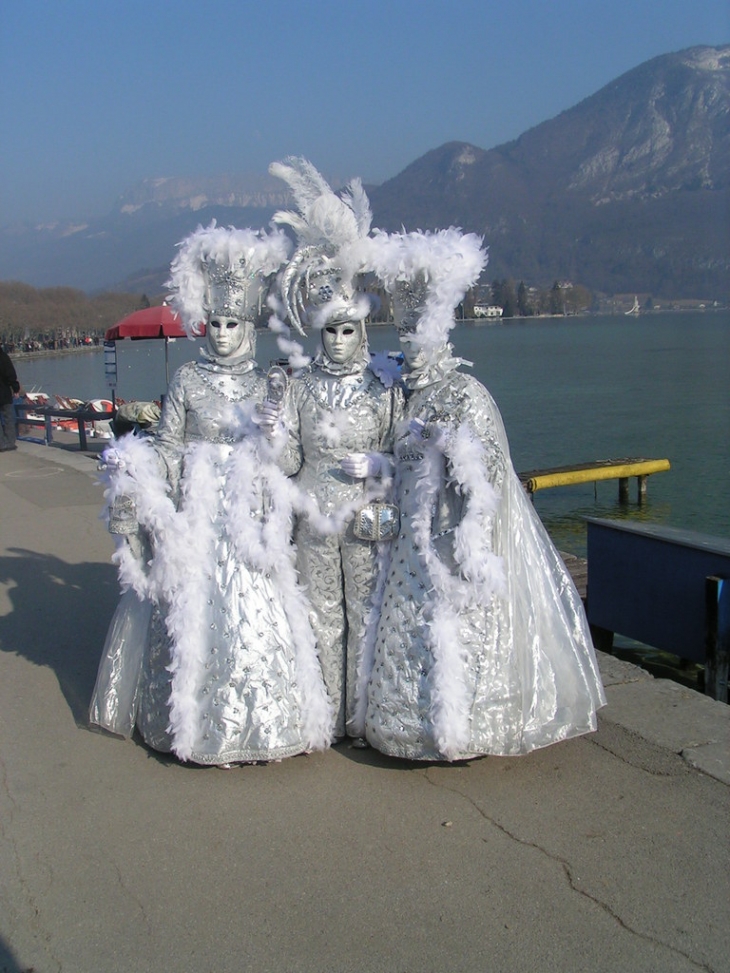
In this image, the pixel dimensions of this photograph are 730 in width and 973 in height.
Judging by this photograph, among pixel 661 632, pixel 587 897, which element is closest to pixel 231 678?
pixel 587 897

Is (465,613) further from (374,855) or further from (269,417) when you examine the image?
(269,417)

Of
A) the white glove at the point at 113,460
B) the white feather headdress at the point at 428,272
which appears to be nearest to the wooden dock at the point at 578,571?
the white feather headdress at the point at 428,272

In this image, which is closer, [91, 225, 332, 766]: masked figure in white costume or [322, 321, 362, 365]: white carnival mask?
[91, 225, 332, 766]: masked figure in white costume

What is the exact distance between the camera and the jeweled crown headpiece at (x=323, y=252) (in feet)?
13.6

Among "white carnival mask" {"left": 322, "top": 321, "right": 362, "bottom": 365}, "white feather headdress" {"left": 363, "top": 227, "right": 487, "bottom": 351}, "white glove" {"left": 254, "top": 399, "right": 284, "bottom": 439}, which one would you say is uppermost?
"white feather headdress" {"left": 363, "top": 227, "right": 487, "bottom": 351}

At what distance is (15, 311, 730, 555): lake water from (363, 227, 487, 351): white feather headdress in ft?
0.70

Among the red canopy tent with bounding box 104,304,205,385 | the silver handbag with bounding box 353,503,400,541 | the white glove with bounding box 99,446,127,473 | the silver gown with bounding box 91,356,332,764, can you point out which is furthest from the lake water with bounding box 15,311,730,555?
the red canopy tent with bounding box 104,304,205,385

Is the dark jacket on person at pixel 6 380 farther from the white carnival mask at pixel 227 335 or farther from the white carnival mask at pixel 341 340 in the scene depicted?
the white carnival mask at pixel 341 340

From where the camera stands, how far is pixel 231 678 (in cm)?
405

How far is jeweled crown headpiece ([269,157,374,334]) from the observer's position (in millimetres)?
4145

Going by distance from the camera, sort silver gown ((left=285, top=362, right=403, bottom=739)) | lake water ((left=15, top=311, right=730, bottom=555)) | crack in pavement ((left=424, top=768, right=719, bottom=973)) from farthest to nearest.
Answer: lake water ((left=15, top=311, right=730, bottom=555)) → silver gown ((left=285, top=362, right=403, bottom=739)) → crack in pavement ((left=424, top=768, right=719, bottom=973))

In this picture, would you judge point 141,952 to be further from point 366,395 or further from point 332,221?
point 332,221

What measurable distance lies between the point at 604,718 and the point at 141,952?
2420 mm

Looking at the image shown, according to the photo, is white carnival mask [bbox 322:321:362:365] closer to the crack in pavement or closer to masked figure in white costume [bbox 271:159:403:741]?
masked figure in white costume [bbox 271:159:403:741]
